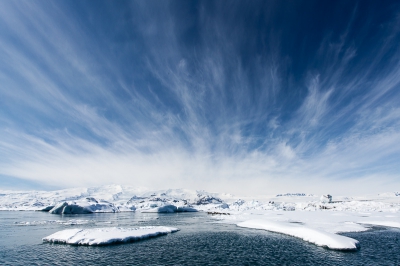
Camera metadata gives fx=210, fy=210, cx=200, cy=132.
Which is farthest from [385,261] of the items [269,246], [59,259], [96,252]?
[59,259]

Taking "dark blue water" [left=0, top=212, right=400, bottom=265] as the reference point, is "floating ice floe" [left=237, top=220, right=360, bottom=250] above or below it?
above

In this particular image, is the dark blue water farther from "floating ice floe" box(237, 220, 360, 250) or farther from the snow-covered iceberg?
the snow-covered iceberg

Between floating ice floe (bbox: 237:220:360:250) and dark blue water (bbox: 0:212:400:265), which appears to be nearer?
dark blue water (bbox: 0:212:400:265)

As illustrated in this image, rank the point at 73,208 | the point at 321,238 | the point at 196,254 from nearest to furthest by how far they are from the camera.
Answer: the point at 196,254, the point at 321,238, the point at 73,208

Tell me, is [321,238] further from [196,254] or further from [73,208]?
[73,208]

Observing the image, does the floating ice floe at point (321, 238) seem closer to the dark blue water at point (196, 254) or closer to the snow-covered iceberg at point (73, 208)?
the dark blue water at point (196, 254)

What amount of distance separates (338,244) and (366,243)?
6.65 meters

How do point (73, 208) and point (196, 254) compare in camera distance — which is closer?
point (196, 254)

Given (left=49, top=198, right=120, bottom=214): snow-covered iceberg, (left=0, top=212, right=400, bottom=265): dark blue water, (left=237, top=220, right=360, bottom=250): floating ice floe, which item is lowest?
(left=0, top=212, right=400, bottom=265): dark blue water

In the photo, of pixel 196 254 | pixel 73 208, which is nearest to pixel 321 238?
pixel 196 254

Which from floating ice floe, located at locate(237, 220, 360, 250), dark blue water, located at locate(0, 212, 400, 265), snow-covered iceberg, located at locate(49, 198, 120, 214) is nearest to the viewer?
dark blue water, located at locate(0, 212, 400, 265)

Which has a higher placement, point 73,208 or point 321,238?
point 73,208

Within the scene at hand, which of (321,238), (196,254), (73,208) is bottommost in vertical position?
(196,254)

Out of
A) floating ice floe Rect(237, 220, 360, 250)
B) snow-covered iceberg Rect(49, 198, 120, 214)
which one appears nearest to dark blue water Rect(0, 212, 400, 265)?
floating ice floe Rect(237, 220, 360, 250)
